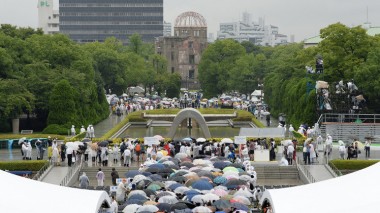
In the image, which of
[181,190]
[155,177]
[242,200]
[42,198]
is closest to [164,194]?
[181,190]

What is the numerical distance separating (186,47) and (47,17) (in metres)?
58.7

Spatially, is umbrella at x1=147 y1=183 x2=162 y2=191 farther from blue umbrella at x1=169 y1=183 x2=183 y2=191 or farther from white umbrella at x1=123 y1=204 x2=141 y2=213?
white umbrella at x1=123 y1=204 x2=141 y2=213

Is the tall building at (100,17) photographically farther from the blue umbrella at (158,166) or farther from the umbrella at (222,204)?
the umbrella at (222,204)

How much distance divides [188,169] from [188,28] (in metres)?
116

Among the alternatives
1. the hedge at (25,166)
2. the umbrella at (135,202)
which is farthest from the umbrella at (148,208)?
the hedge at (25,166)

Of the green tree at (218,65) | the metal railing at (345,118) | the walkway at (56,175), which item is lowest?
the walkway at (56,175)

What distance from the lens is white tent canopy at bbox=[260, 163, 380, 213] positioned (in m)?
23.3

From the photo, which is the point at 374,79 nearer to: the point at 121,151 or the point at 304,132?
the point at 304,132

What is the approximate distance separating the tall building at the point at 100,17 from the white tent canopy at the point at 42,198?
528ft

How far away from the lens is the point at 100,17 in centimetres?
18662

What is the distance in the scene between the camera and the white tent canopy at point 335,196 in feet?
76.6

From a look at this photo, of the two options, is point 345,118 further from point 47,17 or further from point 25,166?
point 47,17

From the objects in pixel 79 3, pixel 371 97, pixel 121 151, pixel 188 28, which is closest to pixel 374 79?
pixel 371 97

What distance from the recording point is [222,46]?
106125mm
